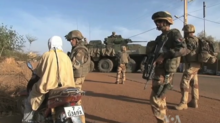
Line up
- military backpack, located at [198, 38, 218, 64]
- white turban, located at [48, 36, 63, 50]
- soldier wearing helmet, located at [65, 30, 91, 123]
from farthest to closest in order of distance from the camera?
military backpack, located at [198, 38, 218, 64], soldier wearing helmet, located at [65, 30, 91, 123], white turban, located at [48, 36, 63, 50]

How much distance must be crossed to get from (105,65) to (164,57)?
15.7 metres

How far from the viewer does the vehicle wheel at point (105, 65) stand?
62.4ft

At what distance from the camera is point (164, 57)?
3533 mm

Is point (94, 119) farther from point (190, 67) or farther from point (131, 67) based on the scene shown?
point (131, 67)

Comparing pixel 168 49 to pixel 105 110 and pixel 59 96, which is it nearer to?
pixel 59 96

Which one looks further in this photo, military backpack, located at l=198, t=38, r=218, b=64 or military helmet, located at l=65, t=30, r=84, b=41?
military backpack, located at l=198, t=38, r=218, b=64

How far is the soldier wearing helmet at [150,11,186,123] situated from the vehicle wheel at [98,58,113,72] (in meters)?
15.3

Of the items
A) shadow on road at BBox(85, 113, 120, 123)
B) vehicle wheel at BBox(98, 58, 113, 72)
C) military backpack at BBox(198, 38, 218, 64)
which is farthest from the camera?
vehicle wheel at BBox(98, 58, 113, 72)

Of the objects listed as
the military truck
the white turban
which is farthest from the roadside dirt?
the military truck

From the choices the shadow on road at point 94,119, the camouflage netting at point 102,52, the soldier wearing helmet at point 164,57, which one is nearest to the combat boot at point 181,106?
the shadow on road at point 94,119

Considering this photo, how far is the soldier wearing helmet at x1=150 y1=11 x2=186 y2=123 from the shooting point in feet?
11.5

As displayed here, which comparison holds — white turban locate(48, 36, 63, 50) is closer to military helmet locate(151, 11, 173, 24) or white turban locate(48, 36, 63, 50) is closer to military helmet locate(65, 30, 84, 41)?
military helmet locate(65, 30, 84, 41)

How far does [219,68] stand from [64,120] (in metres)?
23.1

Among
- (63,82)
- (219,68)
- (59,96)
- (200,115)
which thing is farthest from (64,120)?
(219,68)
